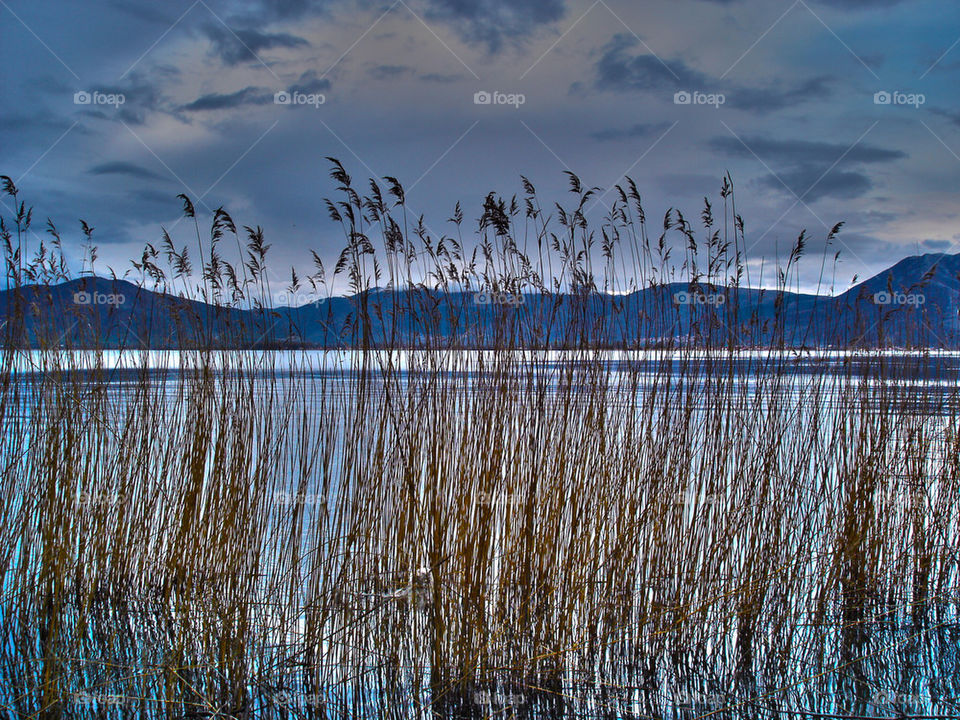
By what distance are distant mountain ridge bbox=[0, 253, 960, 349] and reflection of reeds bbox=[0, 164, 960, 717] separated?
0.03 meters

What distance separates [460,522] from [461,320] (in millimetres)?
845

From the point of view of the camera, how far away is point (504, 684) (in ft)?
7.38

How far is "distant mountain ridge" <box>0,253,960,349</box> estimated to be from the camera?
101 inches

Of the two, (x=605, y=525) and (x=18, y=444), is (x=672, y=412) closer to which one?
(x=605, y=525)

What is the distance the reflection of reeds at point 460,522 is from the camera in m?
2.26

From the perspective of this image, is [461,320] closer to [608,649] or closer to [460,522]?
[460,522]

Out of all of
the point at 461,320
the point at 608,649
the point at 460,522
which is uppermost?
the point at 461,320

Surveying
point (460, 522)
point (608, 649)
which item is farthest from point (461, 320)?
point (608, 649)

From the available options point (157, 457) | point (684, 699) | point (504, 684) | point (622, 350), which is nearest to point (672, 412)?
point (622, 350)

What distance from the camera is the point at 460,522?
7.70 ft

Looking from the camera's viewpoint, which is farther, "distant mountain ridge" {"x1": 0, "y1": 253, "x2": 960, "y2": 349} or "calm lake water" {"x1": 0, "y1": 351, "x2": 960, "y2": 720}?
"distant mountain ridge" {"x1": 0, "y1": 253, "x2": 960, "y2": 349}

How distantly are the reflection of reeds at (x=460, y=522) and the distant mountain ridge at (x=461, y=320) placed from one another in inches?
1.0

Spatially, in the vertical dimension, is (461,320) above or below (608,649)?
above

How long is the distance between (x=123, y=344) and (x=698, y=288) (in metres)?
2.78
